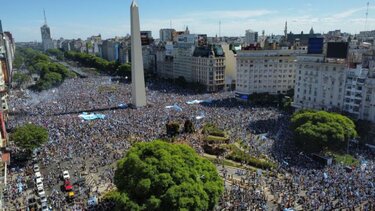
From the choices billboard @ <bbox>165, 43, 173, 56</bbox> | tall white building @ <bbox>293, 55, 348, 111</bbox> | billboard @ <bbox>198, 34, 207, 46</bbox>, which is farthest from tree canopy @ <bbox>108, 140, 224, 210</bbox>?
billboard @ <bbox>165, 43, 173, 56</bbox>

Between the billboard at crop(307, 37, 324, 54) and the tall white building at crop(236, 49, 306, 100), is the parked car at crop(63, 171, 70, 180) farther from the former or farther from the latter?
the tall white building at crop(236, 49, 306, 100)

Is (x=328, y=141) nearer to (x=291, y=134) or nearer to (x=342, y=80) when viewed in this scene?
(x=291, y=134)

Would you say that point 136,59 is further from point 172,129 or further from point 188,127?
point 172,129

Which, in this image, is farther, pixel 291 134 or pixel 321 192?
pixel 291 134

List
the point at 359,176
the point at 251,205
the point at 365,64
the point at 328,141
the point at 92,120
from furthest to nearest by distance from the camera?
the point at 92,120 → the point at 365,64 → the point at 328,141 → the point at 359,176 → the point at 251,205

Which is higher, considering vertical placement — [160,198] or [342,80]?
[342,80]

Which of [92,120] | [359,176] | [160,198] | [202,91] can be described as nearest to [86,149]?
[92,120]
